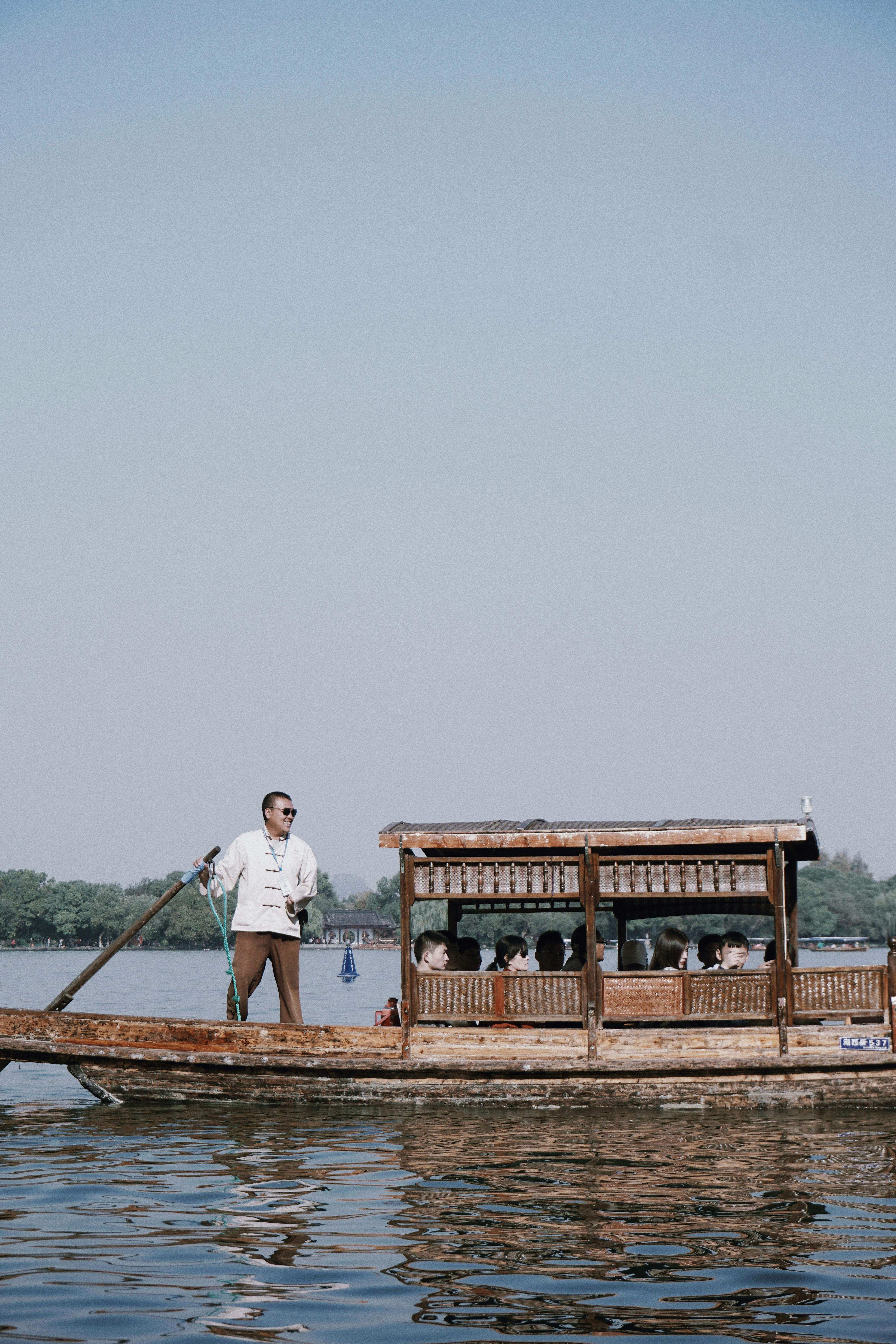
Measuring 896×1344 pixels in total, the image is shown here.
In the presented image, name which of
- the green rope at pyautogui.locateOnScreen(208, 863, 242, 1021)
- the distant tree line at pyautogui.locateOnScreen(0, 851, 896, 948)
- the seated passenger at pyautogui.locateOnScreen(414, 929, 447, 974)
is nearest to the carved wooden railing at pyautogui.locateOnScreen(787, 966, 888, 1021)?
the seated passenger at pyautogui.locateOnScreen(414, 929, 447, 974)

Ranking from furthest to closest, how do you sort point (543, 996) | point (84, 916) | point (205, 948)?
point (205, 948)
point (84, 916)
point (543, 996)

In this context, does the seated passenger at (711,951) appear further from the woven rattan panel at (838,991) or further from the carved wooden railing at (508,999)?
the carved wooden railing at (508,999)

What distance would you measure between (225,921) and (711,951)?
4306 mm

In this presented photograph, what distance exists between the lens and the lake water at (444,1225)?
6.14m

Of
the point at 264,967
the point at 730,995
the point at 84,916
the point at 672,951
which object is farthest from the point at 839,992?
the point at 84,916

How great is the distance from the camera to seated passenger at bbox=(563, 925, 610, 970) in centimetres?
1277

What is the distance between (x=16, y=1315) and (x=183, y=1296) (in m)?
0.74

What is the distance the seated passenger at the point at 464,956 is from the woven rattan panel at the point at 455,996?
8.0 inches

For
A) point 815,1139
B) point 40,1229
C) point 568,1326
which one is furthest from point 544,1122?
point 568,1326

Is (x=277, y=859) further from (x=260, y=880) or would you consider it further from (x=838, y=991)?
(x=838, y=991)

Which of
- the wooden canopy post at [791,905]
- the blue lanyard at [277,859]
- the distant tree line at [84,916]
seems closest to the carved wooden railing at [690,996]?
the wooden canopy post at [791,905]

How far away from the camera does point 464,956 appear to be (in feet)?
42.8

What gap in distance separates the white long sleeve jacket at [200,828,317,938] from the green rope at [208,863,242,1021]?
71 millimetres

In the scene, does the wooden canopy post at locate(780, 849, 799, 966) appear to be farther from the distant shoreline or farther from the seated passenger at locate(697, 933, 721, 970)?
the distant shoreline
